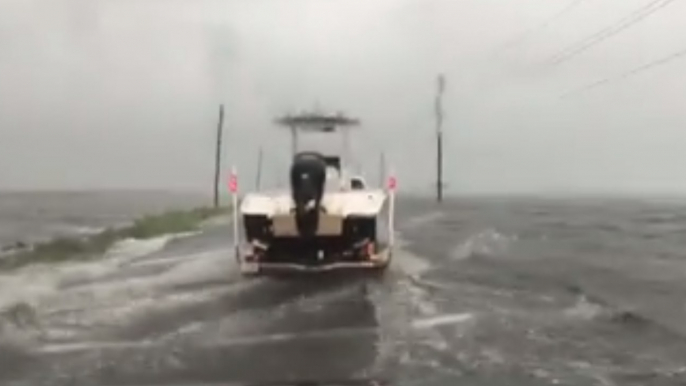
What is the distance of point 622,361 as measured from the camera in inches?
518

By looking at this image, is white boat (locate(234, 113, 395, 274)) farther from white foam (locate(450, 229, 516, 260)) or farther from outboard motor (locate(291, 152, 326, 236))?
white foam (locate(450, 229, 516, 260))

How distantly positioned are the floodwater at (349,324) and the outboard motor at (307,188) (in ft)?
4.49

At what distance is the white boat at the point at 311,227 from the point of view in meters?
20.0

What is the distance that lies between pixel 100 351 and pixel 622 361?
692 cm

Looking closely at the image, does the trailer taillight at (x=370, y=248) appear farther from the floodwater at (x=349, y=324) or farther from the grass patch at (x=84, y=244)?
the grass patch at (x=84, y=244)

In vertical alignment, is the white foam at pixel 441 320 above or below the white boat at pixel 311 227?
below

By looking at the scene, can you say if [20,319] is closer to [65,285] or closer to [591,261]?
[65,285]

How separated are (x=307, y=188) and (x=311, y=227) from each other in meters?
0.98

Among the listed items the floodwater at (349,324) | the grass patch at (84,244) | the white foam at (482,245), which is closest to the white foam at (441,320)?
the floodwater at (349,324)

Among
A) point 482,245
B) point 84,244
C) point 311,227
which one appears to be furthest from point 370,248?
point 84,244

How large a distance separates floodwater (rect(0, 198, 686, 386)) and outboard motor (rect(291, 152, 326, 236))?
1369 millimetres

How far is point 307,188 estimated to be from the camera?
19688 mm

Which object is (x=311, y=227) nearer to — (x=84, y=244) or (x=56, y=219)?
(x=84, y=244)

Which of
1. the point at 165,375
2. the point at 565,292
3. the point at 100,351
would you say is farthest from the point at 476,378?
the point at 565,292
